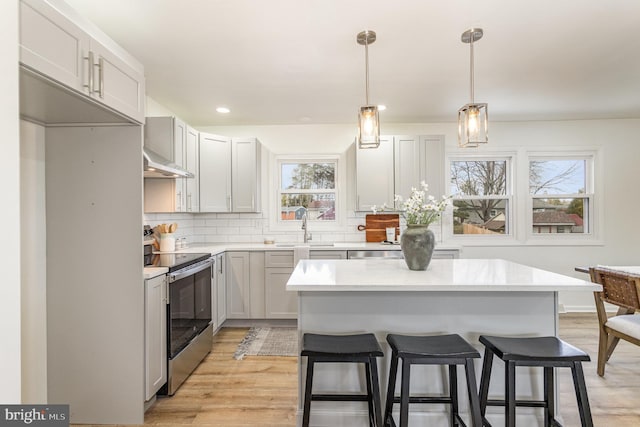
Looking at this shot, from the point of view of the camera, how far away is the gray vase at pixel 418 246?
211 centimetres

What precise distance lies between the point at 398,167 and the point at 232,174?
2037 millimetres

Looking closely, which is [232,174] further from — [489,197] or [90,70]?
[489,197]

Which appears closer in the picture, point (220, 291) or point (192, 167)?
point (220, 291)

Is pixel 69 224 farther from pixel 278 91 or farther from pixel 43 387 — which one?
pixel 278 91

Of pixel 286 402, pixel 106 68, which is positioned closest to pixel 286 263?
pixel 286 402

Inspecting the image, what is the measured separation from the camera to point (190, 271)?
106 inches

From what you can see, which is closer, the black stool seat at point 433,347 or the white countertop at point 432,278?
the black stool seat at point 433,347

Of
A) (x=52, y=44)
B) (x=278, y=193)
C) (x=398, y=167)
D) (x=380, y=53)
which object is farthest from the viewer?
(x=278, y=193)

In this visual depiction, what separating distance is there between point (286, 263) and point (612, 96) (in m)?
3.90

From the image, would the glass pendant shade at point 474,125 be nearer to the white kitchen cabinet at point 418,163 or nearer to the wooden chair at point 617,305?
the wooden chair at point 617,305

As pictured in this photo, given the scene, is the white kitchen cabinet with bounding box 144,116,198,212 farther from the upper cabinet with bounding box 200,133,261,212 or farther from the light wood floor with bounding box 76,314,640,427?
the light wood floor with bounding box 76,314,640,427

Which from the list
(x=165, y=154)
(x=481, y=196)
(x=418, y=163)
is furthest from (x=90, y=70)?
(x=481, y=196)

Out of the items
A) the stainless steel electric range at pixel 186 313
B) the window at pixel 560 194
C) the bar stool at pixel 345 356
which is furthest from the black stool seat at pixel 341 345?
the window at pixel 560 194

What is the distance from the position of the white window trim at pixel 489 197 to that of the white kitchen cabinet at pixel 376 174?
90 centimetres
